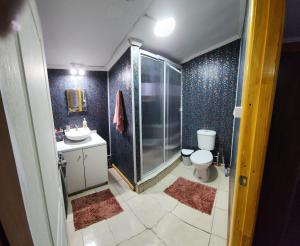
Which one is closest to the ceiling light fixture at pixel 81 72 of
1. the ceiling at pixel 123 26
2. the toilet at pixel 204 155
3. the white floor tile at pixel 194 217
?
the ceiling at pixel 123 26

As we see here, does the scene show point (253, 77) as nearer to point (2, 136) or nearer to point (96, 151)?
point (2, 136)

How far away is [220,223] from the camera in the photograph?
1.58 metres

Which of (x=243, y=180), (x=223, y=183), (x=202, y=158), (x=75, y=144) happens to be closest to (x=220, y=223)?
(x=223, y=183)

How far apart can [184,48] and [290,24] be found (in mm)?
1332

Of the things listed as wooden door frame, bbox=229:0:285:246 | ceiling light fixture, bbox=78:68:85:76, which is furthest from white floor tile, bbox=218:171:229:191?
ceiling light fixture, bbox=78:68:85:76

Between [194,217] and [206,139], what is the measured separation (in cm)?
144

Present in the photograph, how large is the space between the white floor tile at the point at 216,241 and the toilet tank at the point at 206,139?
5.00 feet

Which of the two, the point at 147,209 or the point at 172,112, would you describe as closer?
the point at 147,209

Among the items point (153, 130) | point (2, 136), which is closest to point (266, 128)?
point (2, 136)

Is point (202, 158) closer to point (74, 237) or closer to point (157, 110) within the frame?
point (157, 110)

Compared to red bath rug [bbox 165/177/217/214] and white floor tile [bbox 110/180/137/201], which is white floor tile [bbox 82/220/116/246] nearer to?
white floor tile [bbox 110/180/137/201]

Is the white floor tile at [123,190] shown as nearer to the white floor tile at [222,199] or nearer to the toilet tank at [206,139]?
the white floor tile at [222,199]

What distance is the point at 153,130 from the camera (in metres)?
2.40

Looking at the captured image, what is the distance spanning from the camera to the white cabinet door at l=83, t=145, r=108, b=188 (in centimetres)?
219
